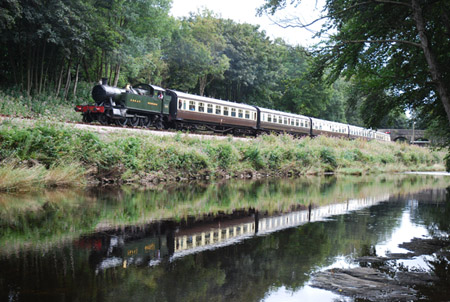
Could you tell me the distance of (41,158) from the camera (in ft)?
38.7

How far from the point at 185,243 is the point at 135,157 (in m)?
9.13

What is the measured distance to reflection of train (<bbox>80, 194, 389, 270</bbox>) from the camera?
4.83 metres

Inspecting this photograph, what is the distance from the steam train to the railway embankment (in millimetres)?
4499

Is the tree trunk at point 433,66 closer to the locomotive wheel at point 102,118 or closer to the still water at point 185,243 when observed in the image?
the still water at point 185,243

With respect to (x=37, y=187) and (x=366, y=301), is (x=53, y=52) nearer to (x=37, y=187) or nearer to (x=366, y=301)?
(x=37, y=187)

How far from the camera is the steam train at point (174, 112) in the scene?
21.4 m

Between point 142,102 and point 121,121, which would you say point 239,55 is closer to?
point 142,102

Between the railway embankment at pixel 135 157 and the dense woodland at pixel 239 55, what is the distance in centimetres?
513

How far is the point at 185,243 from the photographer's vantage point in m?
5.64

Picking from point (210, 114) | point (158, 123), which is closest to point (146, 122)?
point (158, 123)

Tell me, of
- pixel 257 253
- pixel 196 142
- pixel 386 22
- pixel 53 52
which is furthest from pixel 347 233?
pixel 53 52

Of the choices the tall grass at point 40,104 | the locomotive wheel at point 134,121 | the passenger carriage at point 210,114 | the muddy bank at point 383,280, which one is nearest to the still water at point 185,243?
the muddy bank at point 383,280

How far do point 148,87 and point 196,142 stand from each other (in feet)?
24.0

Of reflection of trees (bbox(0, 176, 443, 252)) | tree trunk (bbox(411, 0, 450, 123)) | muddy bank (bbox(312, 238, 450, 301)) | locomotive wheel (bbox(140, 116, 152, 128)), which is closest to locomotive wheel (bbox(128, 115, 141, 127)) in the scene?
locomotive wheel (bbox(140, 116, 152, 128))
